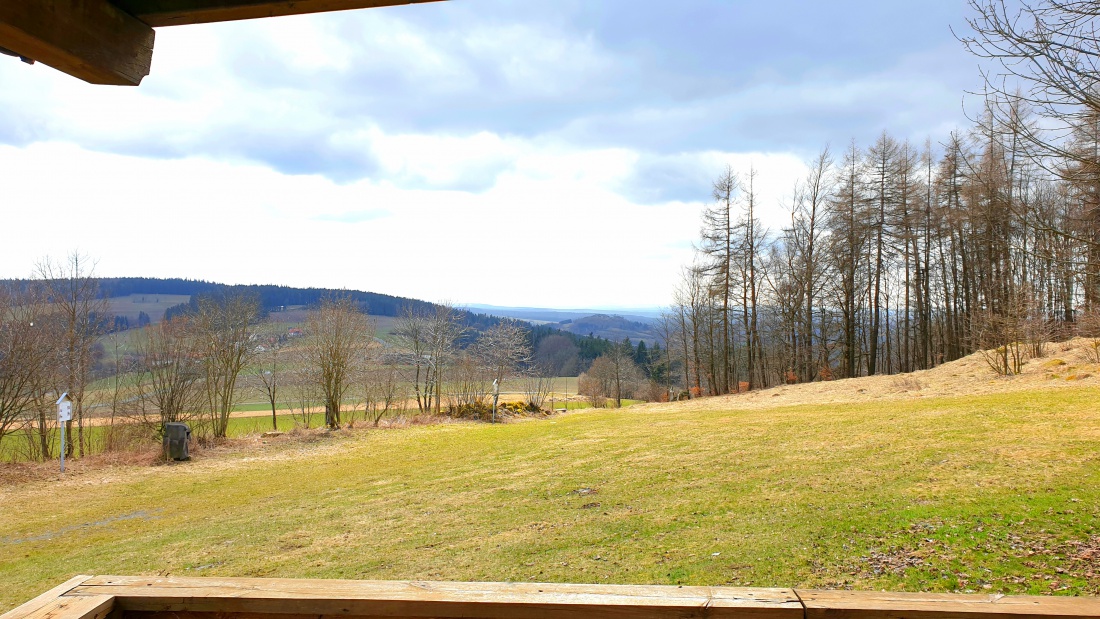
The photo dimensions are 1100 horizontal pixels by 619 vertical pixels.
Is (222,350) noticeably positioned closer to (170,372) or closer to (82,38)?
(170,372)

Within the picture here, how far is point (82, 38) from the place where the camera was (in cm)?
182

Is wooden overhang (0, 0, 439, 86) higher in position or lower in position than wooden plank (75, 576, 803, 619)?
higher

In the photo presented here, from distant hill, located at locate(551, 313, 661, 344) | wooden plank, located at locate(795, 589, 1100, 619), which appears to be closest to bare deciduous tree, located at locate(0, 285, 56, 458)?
wooden plank, located at locate(795, 589, 1100, 619)

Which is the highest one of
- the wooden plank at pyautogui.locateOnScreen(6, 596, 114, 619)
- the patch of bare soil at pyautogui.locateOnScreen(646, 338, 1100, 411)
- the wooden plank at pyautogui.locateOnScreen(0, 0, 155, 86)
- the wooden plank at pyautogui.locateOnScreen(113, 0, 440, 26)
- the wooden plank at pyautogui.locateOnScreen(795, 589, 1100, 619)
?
the wooden plank at pyautogui.locateOnScreen(113, 0, 440, 26)

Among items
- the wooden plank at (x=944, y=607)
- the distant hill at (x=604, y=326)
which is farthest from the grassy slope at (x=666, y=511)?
the distant hill at (x=604, y=326)

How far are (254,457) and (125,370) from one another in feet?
26.8

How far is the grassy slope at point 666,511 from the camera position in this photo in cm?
493

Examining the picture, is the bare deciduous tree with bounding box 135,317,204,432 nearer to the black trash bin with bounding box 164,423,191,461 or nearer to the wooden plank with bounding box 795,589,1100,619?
the black trash bin with bounding box 164,423,191,461

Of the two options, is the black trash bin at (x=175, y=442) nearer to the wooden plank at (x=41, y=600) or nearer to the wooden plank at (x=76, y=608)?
the wooden plank at (x=41, y=600)

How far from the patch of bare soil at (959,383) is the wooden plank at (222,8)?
1699cm

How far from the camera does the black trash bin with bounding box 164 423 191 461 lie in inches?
600

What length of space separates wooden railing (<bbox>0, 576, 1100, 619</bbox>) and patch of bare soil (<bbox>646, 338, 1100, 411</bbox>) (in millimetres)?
15800

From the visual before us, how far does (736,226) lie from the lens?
99.3 feet

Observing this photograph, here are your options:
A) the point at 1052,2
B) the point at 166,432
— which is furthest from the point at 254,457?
the point at 1052,2
